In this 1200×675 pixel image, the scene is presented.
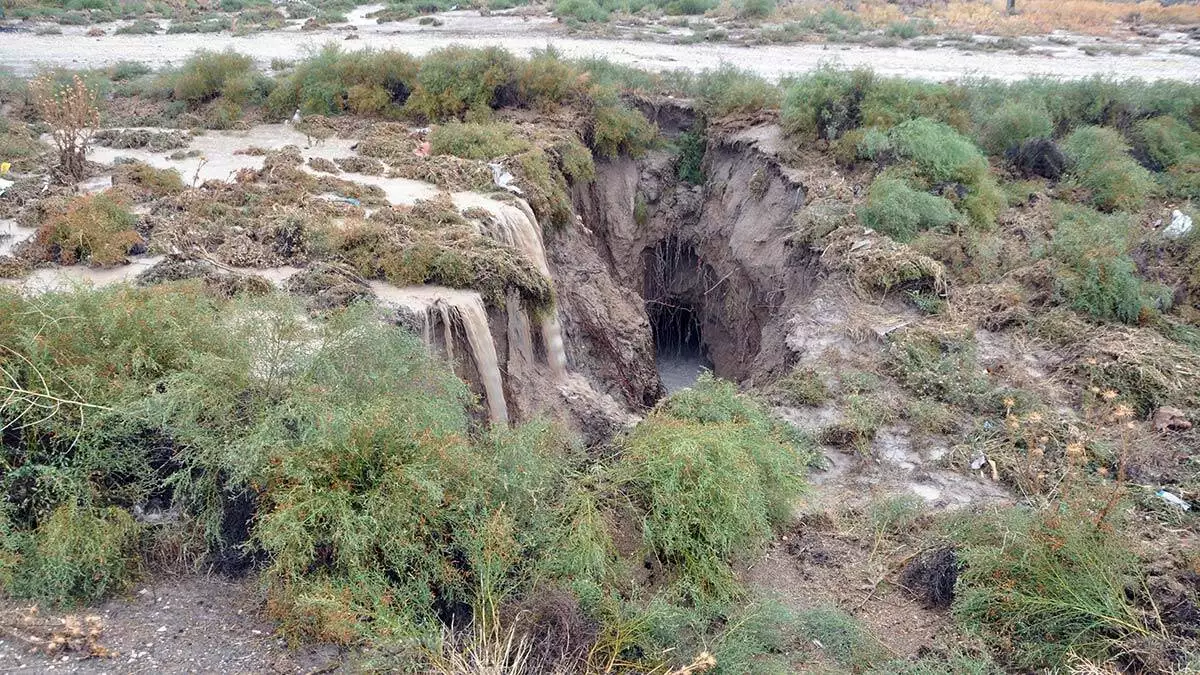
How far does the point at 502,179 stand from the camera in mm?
12031

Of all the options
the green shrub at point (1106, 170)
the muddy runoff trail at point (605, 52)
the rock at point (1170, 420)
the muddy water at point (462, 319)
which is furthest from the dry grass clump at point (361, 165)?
the green shrub at point (1106, 170)

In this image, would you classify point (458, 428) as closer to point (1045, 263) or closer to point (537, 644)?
point (537, 644)

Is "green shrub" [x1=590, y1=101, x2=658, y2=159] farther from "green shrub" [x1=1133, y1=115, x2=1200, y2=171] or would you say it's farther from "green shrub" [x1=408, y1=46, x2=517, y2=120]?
"green shrub" [x1=1133, y1=115, x2=1200, y2=171]

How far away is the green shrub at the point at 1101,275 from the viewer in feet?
32.8

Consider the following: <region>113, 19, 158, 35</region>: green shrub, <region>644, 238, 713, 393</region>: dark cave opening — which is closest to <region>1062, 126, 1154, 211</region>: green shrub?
<region>644, 238, 713, 393</region>: dark cave opening

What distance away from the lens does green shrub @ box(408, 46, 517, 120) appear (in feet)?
48.3

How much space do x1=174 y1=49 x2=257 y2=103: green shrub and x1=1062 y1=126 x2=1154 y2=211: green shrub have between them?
14926 millimetres

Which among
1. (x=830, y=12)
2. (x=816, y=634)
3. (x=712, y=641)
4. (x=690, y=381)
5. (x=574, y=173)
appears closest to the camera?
(x=712, y=641)

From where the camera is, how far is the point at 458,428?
5711 mm

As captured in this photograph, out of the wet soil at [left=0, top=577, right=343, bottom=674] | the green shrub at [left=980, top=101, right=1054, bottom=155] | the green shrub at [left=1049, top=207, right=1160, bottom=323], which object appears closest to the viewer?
the wet soil at [left=0, top=577, right=343, bottom=674]

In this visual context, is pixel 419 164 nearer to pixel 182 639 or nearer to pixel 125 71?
pixel 182 639

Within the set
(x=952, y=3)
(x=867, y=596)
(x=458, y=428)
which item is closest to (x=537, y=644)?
(x=458, y=428)

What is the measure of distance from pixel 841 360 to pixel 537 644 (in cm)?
626

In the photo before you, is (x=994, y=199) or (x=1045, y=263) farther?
(x=994, y=199)
